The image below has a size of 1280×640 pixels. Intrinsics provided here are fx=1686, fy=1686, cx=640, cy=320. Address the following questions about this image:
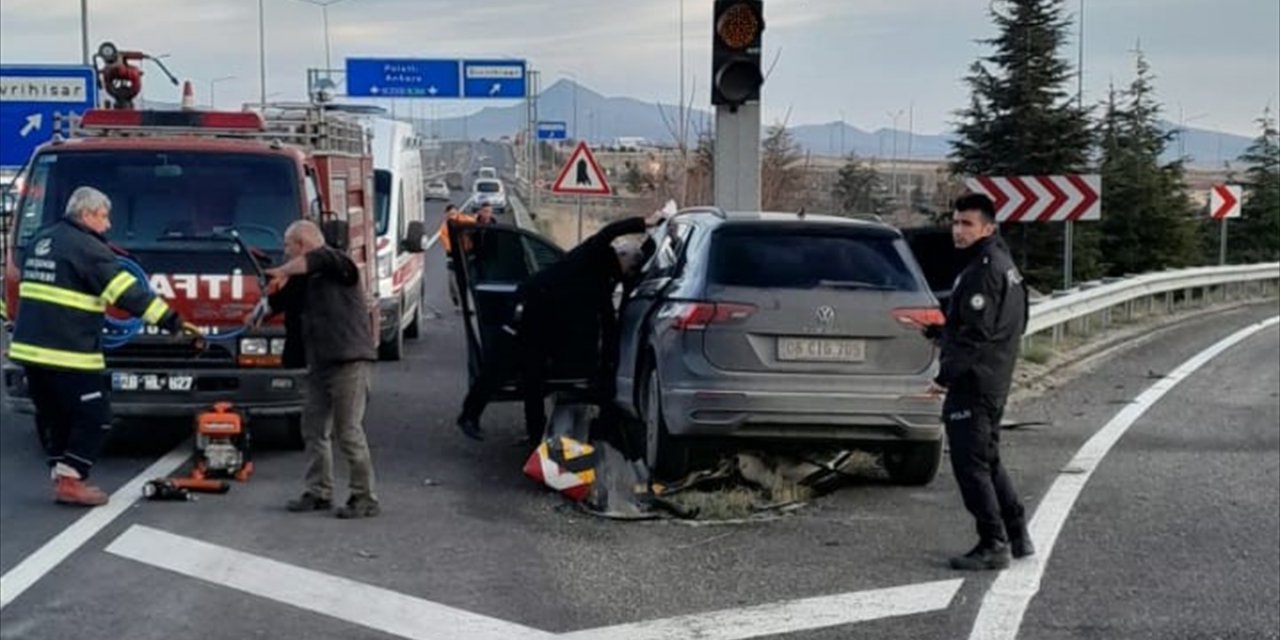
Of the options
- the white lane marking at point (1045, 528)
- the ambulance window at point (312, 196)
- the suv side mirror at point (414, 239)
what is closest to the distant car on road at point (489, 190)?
the suv side mirror at point (414, 239)

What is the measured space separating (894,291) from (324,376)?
3.51 metres

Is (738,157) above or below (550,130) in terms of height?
below

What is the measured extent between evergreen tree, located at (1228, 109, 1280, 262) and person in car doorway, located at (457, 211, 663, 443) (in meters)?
Answer: 35.7

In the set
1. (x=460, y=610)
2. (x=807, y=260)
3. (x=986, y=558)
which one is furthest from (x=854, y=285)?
(x=460, y=610)

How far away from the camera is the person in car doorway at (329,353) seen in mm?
10031

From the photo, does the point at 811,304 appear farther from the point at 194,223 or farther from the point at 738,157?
the point at 738,157

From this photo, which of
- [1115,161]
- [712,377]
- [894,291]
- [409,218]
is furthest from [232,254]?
[1115,161]

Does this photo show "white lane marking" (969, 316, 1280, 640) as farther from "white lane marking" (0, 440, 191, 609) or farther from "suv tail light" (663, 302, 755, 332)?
"white lane marking" (0, 440, 191, 609)

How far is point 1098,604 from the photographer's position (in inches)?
302

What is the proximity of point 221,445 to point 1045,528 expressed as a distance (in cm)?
526

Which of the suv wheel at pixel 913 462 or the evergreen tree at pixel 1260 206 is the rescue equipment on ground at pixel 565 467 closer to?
the suv wheel at pixel 913 462

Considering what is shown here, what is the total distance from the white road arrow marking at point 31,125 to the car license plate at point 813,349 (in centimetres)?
1978

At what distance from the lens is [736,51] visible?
44.4 ft

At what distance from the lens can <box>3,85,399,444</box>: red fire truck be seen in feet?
38.3
